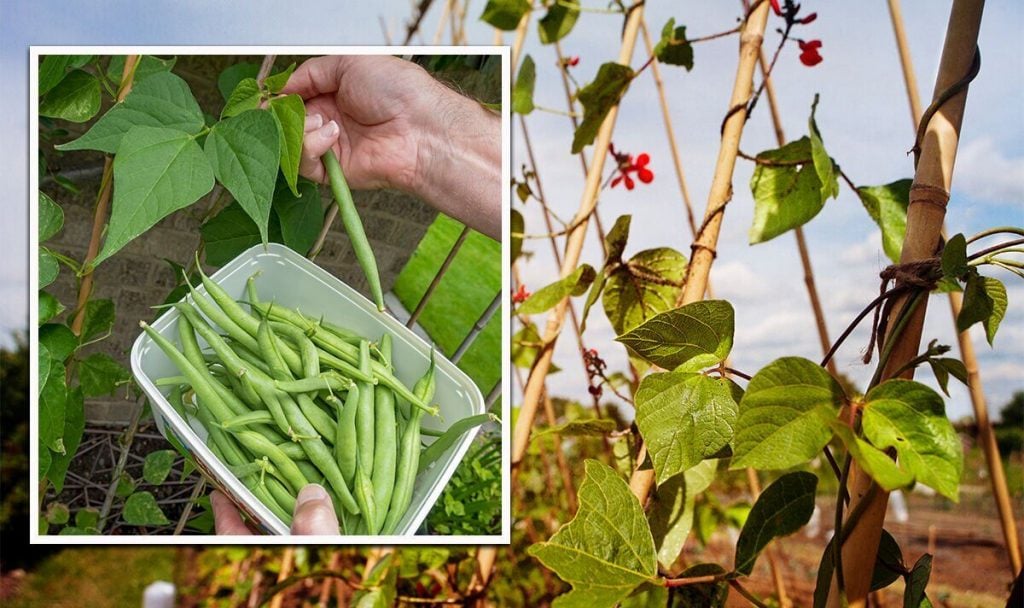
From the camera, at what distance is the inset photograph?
29.6 inches

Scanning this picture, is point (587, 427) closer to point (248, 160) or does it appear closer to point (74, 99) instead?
point (248, 160)

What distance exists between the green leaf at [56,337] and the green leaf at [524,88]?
1.56ft

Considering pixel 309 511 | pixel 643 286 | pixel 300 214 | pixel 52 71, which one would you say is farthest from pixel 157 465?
pixel 643 286

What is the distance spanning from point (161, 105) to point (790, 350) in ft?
2.09

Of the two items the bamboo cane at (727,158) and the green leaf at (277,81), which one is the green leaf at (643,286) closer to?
the bamboo cane at (727,158)

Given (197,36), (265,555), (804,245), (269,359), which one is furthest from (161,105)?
(265,555)

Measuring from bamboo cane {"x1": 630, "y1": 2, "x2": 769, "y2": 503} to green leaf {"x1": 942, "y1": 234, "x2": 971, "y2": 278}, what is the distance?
0.78ft

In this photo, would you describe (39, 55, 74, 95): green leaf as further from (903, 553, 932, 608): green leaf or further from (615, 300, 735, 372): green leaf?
(903, 553, 932, 608): green leaf

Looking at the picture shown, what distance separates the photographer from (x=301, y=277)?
785mm

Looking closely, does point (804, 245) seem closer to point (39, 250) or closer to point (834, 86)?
point (834, 86)

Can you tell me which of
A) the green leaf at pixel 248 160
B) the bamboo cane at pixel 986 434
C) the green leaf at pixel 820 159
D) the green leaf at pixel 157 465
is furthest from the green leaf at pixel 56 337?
the bamboo cane at pixel 986 434

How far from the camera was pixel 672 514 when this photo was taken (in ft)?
2.28

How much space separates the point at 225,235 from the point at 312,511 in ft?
0.84

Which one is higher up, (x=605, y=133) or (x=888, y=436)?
(x=605, y=133)
